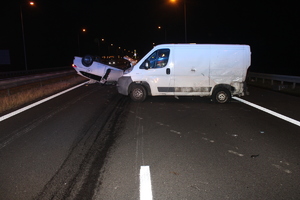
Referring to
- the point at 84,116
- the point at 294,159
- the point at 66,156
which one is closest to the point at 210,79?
the point at 84,116

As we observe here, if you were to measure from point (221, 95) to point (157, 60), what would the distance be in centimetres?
279

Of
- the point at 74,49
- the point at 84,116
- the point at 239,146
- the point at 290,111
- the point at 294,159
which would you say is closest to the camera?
the point at 294,159

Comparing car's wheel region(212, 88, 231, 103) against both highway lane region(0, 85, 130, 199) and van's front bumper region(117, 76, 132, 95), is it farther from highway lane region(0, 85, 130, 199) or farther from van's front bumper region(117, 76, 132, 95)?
highway lane region(0, 85, 130, 199)

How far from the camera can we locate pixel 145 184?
405cm

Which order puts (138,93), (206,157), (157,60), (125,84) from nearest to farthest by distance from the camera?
(206,157), (157,60), (138,93), (125,84)

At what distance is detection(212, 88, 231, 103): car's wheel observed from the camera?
1071cm

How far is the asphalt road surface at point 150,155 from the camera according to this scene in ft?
12.8

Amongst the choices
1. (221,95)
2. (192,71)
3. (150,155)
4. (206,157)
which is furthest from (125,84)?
(206,157)

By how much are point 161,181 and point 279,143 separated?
10.2 ft

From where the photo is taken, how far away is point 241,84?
10.6m

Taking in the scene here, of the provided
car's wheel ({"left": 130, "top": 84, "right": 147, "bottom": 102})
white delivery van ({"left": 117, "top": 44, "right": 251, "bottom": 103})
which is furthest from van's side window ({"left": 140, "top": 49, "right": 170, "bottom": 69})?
car's wheel ({"left": 130, "top": 84, "right": 147, "bottom": 102})

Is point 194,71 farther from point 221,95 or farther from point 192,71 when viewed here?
point 221,95

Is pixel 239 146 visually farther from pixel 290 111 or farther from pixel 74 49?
pixel 74 49

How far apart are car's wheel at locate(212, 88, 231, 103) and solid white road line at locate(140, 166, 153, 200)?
22.1 feet
